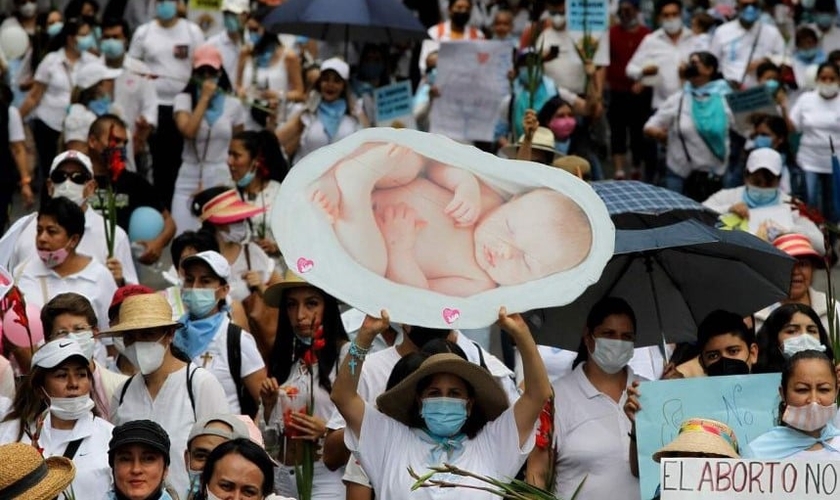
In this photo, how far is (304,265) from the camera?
7301 mm

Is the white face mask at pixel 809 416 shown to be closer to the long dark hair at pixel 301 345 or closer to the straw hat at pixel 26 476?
the long dark hair at pixel 301 345

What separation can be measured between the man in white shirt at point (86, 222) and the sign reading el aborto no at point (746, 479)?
4822 millimetres

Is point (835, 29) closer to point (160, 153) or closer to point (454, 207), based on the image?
point (160, 153)

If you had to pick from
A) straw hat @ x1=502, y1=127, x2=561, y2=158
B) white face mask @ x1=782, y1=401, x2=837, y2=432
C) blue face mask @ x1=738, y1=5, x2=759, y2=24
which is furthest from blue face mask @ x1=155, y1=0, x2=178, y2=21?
white face mask @ x1=782, y1=401, x2=837, y2=432

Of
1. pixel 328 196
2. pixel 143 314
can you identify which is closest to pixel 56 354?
pixel 143 314

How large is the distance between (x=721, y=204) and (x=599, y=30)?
3.20 meters

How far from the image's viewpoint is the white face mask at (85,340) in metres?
8.68

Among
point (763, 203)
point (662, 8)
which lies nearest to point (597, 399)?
point (763, 203)

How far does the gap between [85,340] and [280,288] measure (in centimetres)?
96

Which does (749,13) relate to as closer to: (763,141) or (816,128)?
(816,128)

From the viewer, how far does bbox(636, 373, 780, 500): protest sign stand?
25.2 feet

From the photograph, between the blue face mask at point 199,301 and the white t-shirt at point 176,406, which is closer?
the white t-shirt at point 176,406

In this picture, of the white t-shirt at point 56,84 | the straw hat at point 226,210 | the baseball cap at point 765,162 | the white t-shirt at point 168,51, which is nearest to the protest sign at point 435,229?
the straw hat at point 226,210

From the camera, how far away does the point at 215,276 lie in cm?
962
